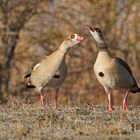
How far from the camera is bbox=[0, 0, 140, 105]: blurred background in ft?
101

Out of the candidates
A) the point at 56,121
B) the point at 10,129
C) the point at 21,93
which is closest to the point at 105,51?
the point at 56,121

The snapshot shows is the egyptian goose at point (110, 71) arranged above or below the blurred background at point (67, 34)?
below

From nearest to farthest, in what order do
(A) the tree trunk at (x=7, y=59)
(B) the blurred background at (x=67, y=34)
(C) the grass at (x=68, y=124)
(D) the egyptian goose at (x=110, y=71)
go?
(C) the grass at (x=68, y=124), (D) the egyptian goose at (x=110, y=71), (A) the tree trunk at (x=7, y=59), (B) the blurred background at (x=67, y=34)

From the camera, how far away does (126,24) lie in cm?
3253

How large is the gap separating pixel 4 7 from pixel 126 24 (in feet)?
16.9

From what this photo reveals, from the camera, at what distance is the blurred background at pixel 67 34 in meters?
30.8

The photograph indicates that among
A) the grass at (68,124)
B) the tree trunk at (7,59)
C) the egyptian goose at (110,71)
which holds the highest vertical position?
the tree trunk at (7,59)

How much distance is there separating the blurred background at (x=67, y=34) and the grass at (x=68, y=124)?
690 inches

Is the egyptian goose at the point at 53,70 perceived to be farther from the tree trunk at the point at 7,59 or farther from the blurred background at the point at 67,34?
the tree trunk at the point at 7,59

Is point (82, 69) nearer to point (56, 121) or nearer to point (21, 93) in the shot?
point (21, 93)

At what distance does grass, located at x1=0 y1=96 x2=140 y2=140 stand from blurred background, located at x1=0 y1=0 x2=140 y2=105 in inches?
690

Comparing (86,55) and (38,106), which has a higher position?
(86,55)

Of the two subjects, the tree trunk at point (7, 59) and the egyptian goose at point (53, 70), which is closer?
the egyptian goose at point (53, 70)

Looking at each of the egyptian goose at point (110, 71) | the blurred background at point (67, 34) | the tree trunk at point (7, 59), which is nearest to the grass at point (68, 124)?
the egyptian goose at point (110, 71)
